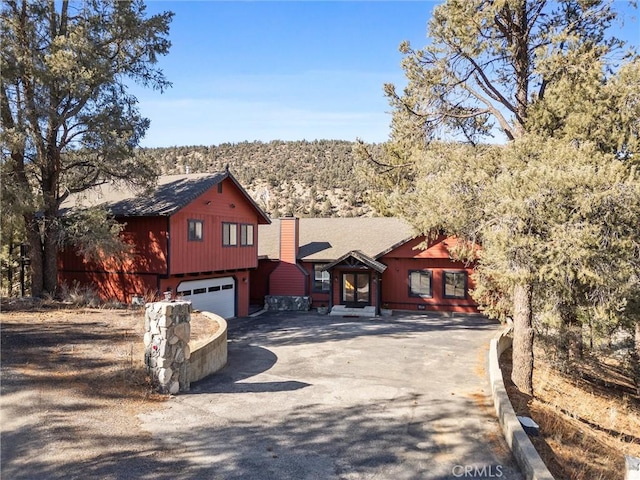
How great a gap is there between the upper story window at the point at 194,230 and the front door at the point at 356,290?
863 centimetres

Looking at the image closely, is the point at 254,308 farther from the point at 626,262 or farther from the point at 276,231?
the point at 626,262

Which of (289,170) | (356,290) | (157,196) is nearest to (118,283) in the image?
(157,196)

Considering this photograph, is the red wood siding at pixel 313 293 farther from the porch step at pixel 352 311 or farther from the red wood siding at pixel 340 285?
the porch step at pixel 352 311

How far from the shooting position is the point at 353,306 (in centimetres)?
2573

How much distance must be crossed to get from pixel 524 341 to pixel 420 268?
45.0 ft

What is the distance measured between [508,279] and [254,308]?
64.1 feet

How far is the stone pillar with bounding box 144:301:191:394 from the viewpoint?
938 centimetres

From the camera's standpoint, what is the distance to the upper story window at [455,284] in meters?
25.0

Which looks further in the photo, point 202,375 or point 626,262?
point 202,375

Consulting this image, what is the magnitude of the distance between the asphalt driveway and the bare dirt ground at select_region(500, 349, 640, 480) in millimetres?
981

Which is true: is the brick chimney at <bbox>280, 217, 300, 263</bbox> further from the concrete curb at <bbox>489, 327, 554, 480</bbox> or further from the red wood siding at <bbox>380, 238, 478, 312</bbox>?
the concrete curb at <bbox>489, 327, 554, 480</bbox>

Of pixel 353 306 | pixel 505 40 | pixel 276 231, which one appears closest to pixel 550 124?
pixel 505 40

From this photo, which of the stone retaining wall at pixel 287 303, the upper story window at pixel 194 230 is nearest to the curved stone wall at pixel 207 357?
the upper story window at pixel 194 230

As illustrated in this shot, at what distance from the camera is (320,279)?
27.5 metres
